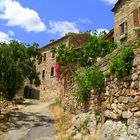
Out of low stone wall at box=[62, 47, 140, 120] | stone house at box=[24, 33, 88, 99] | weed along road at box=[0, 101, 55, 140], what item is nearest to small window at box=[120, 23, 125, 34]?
weed along road at box=[0, 101, 55, 140]

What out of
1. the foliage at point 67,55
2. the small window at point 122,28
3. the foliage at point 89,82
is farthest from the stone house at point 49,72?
the foliage at point 89,82

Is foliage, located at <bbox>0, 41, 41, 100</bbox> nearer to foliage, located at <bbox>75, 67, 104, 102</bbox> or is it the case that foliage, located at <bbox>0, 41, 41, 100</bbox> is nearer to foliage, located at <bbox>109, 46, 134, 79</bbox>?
foliage, located at <bbox>75, 67, 104, 102</bbox>

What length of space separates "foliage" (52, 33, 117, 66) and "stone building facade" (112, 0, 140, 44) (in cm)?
103

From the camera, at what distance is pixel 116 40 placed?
24.4m

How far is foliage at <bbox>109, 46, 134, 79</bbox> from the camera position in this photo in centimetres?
1138

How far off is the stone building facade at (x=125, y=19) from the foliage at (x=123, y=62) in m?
9.12

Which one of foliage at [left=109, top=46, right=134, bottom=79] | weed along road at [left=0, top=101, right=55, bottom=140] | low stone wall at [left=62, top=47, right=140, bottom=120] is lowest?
weed along road at [left=0, top=101, right=55, bottom=140]

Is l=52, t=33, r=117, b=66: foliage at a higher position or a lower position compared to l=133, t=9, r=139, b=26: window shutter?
lower

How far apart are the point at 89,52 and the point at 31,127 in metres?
7.57

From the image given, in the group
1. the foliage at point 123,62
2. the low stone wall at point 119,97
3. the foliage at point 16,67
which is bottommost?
the low stone wall at point 119,97

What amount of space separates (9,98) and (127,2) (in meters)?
14.4

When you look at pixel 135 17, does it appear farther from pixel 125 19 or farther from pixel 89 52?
pixel 89 52

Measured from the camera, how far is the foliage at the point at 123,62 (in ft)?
37.3

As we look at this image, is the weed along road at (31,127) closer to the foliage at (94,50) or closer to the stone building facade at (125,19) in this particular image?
the foliage at (94,50)
